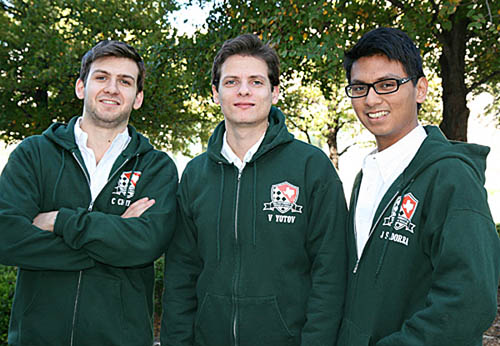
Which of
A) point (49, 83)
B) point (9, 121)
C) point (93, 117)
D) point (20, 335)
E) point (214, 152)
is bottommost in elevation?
point (20, 335)

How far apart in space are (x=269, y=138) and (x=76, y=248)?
147cm

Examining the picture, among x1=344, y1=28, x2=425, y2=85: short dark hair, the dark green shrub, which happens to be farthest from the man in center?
the dark green shrub

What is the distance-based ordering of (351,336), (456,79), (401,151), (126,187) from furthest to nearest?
(456,79)
(126,187)
(401,151)
(351,336)

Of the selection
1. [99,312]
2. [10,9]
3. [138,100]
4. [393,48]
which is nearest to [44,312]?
[99,312]

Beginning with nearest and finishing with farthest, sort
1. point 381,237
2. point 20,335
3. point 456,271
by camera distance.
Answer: point 456,271 → point 381,237 → point 20,335

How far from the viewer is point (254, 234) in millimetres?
2824

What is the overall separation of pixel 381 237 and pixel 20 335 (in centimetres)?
244

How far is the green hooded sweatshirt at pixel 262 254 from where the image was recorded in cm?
271

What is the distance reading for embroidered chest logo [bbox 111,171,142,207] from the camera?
126 inches

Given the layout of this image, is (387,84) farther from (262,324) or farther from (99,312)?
(99,312)

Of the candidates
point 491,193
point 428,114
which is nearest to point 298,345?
point 428,114

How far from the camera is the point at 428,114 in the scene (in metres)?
19.2

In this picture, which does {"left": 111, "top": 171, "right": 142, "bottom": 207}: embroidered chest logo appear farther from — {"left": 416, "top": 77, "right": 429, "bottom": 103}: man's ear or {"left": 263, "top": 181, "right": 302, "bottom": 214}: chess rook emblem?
{"left": 416, "top": 77, "right": 429, "bottom": 103}: man's ear

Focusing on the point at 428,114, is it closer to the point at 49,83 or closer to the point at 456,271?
the point at 49,83
